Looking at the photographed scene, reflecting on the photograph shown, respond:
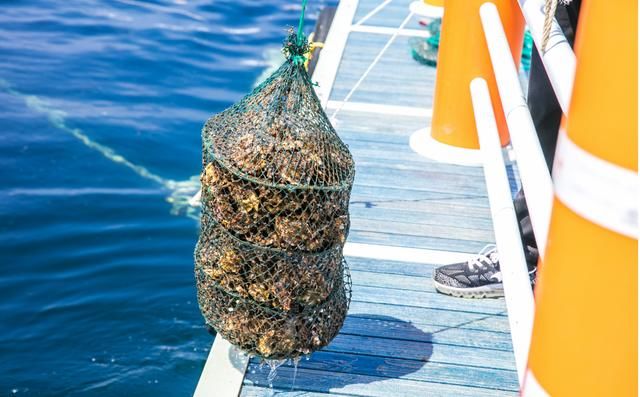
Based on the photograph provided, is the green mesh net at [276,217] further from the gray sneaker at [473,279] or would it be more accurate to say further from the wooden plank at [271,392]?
the gray sneaker at [473,279]

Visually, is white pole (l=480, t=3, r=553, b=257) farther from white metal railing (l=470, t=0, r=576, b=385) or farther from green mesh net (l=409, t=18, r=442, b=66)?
green mesh net (l=409, t=18, r=442, b=66)

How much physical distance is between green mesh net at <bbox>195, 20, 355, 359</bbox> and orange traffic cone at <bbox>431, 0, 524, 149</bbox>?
2.26m

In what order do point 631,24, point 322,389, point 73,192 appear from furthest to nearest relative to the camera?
point 73,192, point 322,389, point 631,24

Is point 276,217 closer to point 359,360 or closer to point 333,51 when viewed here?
point 359,360

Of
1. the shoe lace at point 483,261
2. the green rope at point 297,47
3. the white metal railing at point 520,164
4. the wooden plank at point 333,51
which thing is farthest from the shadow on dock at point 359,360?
the wooden plank at point 333,51

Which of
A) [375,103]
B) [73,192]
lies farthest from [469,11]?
[73,192]

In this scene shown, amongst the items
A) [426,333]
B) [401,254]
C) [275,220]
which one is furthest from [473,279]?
[275,220]

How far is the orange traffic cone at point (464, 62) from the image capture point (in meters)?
5.14

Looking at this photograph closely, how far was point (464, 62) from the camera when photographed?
17.3ft

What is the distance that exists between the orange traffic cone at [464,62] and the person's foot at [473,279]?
1415 mm

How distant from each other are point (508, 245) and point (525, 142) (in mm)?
378

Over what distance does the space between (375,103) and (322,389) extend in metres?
3.45

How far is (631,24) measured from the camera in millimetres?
1402

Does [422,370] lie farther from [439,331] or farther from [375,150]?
[375,150]
